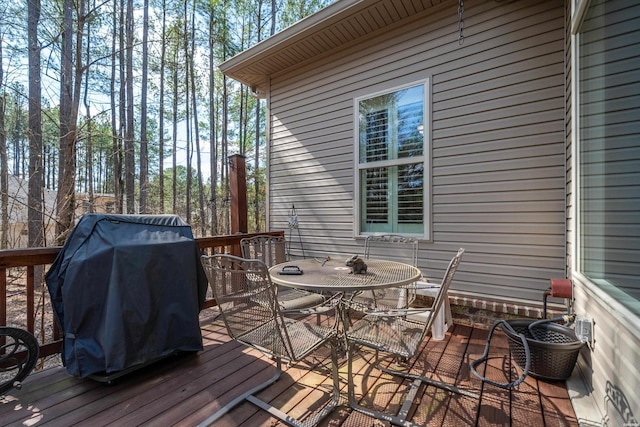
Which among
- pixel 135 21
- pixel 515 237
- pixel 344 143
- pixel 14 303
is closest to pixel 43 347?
pixel 344 143

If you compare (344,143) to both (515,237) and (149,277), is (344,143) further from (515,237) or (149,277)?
(149,277)

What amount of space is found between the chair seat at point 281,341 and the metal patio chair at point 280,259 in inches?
14.4

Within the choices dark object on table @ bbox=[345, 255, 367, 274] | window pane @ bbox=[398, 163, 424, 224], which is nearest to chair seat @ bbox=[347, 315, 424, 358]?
dark object on table @ bbox=[345, 255, 367, 274]

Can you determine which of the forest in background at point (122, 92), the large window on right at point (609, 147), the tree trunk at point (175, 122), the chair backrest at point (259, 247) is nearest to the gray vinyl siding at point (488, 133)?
the large window on right at point (609, 147)

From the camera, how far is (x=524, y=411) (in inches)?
71.6

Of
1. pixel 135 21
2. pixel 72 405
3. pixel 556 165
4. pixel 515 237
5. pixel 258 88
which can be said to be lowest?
pixel 72 405

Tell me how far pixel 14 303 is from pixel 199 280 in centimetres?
672

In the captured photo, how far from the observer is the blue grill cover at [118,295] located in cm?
201

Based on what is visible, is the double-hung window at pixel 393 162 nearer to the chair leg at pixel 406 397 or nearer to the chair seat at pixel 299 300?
the chair seat at pixel 299 300

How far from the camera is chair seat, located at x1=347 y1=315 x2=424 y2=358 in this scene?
172 cm

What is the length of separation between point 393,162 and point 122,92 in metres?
9.20

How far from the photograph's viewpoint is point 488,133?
3051 mm

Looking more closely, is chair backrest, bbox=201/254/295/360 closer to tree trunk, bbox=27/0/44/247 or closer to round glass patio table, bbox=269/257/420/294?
round glass patio table, bbox=269/257/420/294

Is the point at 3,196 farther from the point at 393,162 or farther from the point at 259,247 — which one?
the point at 393,162
